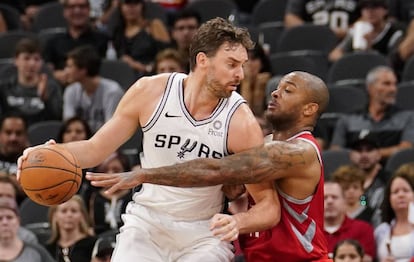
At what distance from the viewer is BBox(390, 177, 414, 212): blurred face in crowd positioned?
31.8 ft

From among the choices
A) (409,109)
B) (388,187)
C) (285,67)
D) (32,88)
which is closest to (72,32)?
(32,88)

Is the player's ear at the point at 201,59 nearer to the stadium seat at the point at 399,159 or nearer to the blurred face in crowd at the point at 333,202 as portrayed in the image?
the blurred face in crowd at the point at 333,202

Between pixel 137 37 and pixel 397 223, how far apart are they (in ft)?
14.2

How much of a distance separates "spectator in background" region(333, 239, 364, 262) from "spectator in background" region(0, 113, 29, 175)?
337cm

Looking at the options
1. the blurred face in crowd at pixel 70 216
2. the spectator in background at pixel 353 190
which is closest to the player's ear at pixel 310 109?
the spectator in background at pixel 353 190

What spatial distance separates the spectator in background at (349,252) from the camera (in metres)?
9.16

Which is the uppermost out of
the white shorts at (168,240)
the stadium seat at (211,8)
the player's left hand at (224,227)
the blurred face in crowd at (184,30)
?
the stadium seat at (211,8)

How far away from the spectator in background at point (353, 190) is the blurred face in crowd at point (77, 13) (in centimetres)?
395

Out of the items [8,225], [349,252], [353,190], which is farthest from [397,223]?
[8,225]

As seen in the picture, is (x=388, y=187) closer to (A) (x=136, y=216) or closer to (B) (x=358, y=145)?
(B) (x=358, y=145)

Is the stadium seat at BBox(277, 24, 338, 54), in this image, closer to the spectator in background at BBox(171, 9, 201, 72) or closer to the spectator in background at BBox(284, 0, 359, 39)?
the spectator in background at BBox(284, 0, 359, 39)

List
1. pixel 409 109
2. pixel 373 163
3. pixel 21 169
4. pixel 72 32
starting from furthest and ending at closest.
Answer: pixel 72 32 → pixel 409 109 → pixel 373 163 → pixel 21 169

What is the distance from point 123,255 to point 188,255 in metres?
0.36

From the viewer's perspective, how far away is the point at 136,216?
711 cm
